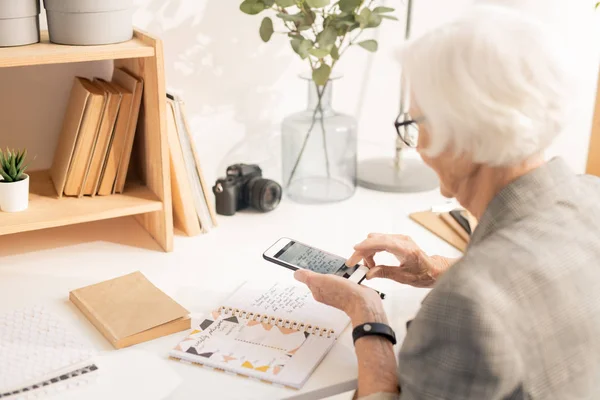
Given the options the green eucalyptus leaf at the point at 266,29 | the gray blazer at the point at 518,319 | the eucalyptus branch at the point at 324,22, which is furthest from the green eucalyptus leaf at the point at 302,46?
the gray blazer at the point at 518,319

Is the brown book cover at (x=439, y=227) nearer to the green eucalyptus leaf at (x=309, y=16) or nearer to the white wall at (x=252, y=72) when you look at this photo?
the white wall at (x=252, y=72)

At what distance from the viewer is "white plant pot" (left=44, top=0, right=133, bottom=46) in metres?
1.51

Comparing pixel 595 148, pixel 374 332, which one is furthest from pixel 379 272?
pixel 595 148

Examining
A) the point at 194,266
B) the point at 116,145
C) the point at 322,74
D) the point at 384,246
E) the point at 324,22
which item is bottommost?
the point at 194,266

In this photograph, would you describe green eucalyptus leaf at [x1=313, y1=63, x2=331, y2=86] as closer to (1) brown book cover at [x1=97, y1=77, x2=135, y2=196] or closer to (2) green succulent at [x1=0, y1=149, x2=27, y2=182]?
(1) brown book cover at [x1=97, y1=77, x2=135, y2=196]

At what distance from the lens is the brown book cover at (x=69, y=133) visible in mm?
1647

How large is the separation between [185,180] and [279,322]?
0.53 metres

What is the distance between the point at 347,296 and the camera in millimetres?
1353

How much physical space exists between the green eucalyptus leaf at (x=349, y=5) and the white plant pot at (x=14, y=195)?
0.82m

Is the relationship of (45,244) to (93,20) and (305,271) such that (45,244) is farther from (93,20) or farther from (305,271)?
(305,271)

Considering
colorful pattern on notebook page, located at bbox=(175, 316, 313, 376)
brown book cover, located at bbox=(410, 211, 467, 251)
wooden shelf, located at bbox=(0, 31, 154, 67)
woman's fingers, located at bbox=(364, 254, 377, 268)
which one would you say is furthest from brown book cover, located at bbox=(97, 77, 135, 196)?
brown book cover, located at bbox=(410, 211, 467, 251)

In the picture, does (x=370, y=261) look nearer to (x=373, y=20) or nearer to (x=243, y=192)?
(x=243, y=192)

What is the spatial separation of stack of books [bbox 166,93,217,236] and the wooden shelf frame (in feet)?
0.20

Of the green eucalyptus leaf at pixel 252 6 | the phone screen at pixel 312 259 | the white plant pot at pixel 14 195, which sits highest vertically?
the green eucalyptus leaf at pixel 252 6
